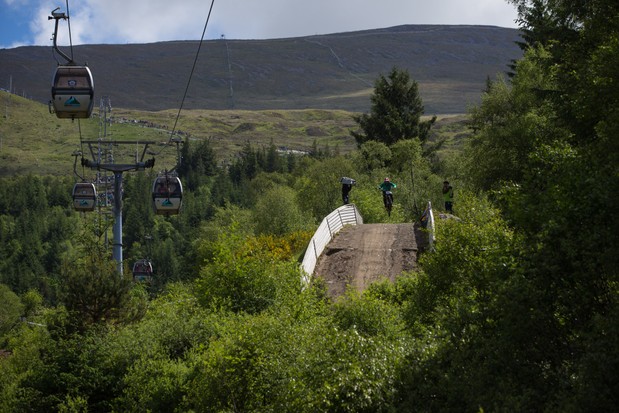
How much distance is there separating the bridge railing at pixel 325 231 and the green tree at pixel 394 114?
2749 cm

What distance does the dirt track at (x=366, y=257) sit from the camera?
30484mm

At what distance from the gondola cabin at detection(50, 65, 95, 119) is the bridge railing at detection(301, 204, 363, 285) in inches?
340

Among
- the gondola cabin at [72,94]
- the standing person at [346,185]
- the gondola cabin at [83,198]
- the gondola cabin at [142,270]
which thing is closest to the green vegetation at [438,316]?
the gondola cabin at [83,198]

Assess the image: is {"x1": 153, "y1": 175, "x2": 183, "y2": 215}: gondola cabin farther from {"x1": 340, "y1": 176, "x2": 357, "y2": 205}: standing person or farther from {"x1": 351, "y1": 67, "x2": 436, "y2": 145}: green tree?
{"x1": 351, "y1": 67, "x2": 436, "y2": 145}: green tree

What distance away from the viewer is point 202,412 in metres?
18.5

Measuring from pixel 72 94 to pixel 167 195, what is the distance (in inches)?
297

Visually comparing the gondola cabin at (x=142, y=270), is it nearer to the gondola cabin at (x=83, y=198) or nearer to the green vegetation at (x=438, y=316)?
the gondola cabin at (x=83, y=198)

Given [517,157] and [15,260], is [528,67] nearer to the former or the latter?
[517,157]

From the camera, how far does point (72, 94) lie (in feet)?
75.4

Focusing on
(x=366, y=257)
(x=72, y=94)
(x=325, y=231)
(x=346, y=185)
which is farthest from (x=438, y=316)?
(x=346, y=185)

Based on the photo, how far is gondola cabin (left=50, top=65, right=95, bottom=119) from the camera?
22.9 meters

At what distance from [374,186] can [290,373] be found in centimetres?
4069

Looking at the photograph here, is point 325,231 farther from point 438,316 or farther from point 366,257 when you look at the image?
point 438,316

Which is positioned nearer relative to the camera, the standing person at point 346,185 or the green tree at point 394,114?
the standing person at point 346,185
